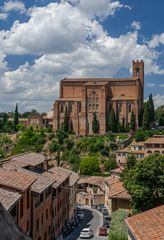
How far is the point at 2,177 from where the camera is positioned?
2905 centimetres

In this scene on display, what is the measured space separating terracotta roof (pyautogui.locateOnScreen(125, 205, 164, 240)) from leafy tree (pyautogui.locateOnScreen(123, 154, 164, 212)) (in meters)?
6.74

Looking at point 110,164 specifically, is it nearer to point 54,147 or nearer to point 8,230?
point 54,147

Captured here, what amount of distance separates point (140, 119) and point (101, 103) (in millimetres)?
14447

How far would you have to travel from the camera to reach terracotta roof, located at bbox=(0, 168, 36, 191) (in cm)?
2750

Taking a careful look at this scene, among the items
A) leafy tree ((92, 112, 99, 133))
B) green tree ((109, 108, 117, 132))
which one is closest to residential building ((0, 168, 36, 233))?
green tree ((109, 108, 117, 132))

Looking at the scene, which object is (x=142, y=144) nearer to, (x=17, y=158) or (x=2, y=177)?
(x=17, y=158)

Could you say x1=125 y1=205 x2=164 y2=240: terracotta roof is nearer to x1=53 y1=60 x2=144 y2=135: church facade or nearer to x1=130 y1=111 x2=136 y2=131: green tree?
x1=130 y1=111 x2=136 y2=131: green tree

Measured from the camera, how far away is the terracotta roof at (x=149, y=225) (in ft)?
72.0

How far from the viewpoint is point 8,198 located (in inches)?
977

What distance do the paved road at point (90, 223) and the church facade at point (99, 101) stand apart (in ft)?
208

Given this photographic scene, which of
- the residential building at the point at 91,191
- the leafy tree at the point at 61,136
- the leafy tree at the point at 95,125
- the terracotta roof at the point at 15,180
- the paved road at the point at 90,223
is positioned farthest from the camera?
the leafy tree at the point at 95,125

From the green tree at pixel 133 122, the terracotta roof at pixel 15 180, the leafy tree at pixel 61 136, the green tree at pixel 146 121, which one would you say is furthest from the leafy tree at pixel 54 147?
the terracotta roof at pixel 15 180

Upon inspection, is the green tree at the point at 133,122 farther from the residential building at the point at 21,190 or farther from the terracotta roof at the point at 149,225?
the terracotta roof at the point at 149,225

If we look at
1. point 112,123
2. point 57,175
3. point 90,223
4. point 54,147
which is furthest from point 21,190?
point 112,123
